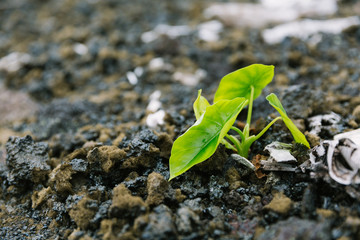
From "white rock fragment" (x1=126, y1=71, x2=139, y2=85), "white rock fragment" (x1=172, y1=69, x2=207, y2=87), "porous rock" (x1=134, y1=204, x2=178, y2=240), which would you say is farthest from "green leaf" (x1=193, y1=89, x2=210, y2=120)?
"white rock fragment" (x1=126, y1=71, x2=139, y2=85)

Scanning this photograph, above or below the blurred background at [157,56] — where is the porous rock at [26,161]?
above

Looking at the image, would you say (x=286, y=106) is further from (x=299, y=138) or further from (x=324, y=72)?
(x=324, y=72)

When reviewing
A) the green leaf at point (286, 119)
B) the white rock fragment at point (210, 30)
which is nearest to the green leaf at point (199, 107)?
the green leaf at point (286, 119)

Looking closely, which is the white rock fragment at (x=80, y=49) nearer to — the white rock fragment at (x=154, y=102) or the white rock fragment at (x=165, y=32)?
the white rock fragment at (x=165, y=32)

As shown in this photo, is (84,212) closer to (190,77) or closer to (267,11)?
(190,77)

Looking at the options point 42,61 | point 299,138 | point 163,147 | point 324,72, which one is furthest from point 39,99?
point 324,72

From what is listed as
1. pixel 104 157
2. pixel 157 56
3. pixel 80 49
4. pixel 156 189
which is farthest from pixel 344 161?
pixel 80 49
